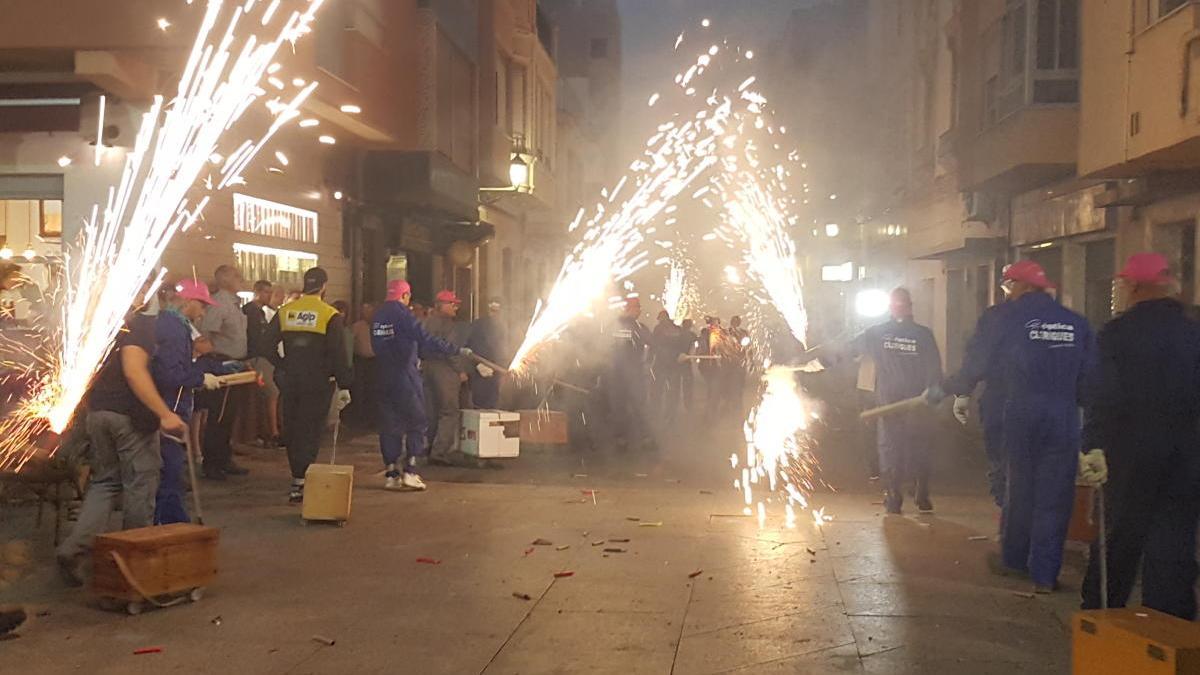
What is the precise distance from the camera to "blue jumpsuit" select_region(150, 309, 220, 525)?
7672mm

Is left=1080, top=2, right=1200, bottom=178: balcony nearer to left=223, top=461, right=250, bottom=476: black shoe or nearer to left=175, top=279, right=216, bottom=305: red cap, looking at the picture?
left=175, top=279, right=216, bottom=305: red cap


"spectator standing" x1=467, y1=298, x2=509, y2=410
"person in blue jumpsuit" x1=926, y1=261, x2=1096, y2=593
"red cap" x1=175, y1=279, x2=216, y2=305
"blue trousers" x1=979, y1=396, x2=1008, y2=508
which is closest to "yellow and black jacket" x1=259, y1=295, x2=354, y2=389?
"red cap" x1=175, y1=279, x2=216, y2=305

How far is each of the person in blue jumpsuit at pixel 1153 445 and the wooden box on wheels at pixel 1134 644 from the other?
153 centimetres

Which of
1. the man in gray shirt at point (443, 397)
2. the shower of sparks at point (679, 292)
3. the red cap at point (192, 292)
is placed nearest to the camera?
the red cap at point (192, 292)

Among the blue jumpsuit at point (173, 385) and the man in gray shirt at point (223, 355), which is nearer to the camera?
the blue jumpsuit at point (173, 385)

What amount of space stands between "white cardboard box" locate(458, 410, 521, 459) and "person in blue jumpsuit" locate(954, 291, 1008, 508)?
516 centimetres

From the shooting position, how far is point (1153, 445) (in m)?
6.00

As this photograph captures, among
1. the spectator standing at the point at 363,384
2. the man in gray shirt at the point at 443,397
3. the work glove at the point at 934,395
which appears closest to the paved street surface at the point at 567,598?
the work glove at the point at 934,395

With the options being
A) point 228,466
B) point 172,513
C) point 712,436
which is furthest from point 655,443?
point 172,513

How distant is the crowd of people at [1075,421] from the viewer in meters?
6.03

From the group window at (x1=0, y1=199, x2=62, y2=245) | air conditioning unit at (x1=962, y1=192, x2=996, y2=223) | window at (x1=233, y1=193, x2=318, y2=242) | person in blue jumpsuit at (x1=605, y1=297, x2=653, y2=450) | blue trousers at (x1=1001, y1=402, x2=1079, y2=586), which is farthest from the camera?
air conditioning unit at (x1=962, y1=192, x2=996, y2=223)

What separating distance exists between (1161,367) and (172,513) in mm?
6316

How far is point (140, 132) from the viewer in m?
12.0

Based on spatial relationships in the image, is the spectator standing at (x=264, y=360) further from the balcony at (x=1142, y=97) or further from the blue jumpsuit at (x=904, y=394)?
the balcony at (x=1142, y=97)
